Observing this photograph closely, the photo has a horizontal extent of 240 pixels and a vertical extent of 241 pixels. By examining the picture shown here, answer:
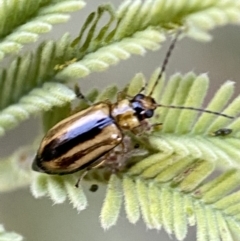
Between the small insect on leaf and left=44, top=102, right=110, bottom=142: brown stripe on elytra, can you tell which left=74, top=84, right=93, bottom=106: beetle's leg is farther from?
the small insect on leaf

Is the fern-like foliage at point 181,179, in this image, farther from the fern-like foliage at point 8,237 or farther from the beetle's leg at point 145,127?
the fern-like foliage at point 8,237

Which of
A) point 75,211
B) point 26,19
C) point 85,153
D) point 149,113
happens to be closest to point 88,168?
point 85,153

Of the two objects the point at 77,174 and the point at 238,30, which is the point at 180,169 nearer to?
the point at 77,174

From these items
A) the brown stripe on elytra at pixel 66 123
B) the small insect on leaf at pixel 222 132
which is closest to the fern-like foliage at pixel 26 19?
the brown stripe on elytra at pixel 66 123

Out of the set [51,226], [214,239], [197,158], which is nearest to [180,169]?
[197,158]

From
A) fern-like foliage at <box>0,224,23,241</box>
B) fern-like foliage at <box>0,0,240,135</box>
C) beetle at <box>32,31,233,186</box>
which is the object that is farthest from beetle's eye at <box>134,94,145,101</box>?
fern-like foliage at <box>0,224,23,241</box>

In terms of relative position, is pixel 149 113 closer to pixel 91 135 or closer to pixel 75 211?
pixel 91 135
